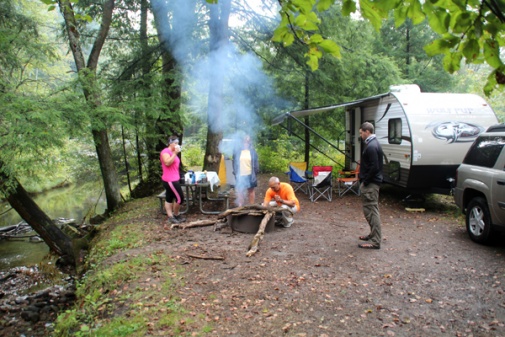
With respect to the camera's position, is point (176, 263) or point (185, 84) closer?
point (176, 263)

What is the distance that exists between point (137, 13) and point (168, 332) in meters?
10.4

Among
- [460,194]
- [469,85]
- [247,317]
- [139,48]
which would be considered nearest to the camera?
[247,317]

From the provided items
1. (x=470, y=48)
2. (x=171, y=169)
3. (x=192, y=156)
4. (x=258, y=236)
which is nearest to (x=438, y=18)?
(x=470, y=48)

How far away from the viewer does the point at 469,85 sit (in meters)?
16.6

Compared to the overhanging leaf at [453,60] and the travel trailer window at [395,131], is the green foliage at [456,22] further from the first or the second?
the travel trailer window at [395,131]

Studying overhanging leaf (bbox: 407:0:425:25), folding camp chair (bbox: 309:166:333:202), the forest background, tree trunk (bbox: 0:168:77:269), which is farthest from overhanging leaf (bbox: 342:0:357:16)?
folding camp chair (bbox: 309:166:333:202)

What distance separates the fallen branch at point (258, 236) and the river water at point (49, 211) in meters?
6.16

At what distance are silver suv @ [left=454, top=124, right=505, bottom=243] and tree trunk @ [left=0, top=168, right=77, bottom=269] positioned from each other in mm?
7681

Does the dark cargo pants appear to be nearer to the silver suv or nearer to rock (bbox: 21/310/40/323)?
the silver suv

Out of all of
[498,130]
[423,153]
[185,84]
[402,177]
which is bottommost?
[402,177]

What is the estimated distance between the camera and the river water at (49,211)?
30.8 feet

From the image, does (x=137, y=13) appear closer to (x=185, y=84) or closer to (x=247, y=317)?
(x=185, y=84)

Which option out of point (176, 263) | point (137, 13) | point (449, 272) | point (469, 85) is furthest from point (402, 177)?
point (469, 85)

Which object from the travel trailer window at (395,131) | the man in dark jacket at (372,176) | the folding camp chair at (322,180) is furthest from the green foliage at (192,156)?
the man in dark jacket at (372,176)
